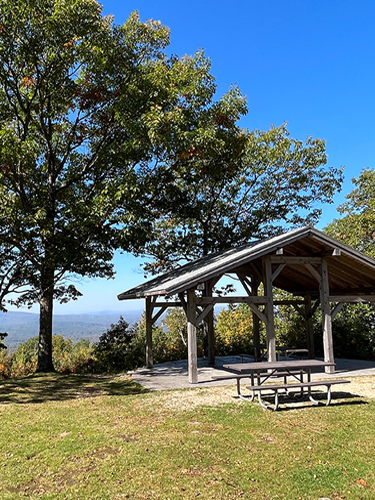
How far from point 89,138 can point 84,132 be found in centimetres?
32

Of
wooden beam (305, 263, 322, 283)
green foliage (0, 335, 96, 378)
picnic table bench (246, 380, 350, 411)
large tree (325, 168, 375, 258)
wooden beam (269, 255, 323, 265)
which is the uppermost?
large tree (325, 168, 375, 258)

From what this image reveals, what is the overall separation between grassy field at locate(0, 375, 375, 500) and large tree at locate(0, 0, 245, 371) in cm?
626

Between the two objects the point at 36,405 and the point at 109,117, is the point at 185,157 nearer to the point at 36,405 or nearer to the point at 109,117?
the point at 109,117

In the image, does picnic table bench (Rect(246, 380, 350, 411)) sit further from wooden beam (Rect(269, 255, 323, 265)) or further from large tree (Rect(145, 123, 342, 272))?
large tree (Rect(145, 123, 342, 272))

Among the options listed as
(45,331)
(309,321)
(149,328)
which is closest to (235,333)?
(309,321)

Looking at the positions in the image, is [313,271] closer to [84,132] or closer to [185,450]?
[185,450]

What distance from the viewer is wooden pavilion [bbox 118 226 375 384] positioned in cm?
1038

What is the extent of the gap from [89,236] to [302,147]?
1166cm

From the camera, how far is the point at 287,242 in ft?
36.3

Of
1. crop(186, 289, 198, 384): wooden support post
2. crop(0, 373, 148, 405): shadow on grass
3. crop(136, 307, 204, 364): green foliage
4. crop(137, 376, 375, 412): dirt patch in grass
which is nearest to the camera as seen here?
crop(137, 376, 375, 412): dirt patch in grass

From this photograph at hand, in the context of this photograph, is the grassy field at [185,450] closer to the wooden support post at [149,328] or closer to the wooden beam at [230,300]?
the wooden beam at [230,300]

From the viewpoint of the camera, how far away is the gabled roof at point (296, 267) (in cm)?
1030

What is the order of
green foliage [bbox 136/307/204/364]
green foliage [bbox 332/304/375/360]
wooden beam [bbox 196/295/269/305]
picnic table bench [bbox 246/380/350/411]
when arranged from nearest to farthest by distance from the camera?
picnic table bench [bbox 246/380/350/411], wooden beam [bbox 196/295/269/305], green foliage [bbox 332/304/375/360], green foliage [bbox 136/307/204/364]

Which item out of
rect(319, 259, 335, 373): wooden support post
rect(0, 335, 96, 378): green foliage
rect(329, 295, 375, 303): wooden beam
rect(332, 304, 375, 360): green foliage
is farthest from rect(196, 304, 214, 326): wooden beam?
rect(332, 304, 375, 360): green foliage
